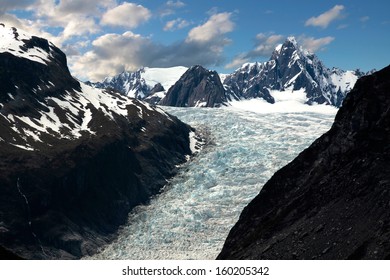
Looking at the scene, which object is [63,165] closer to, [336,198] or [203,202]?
[203,202]

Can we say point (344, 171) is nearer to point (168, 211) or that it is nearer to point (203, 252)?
point (203, 252)

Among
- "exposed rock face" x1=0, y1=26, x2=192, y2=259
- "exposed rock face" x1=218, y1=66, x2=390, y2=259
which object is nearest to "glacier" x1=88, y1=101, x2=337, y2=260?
"exposed rock face" x1=0, y1=26, x2=192, y2=259

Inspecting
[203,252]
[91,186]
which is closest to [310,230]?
[203,252]

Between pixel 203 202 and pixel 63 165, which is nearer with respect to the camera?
pixel 203 202

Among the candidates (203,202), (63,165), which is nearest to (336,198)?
(203,202)

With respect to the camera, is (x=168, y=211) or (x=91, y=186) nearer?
(x=168, y=211)

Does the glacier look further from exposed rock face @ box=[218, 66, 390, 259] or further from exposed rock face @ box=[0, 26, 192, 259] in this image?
exposed rock face @ box=[218, 66, 390, 259]
